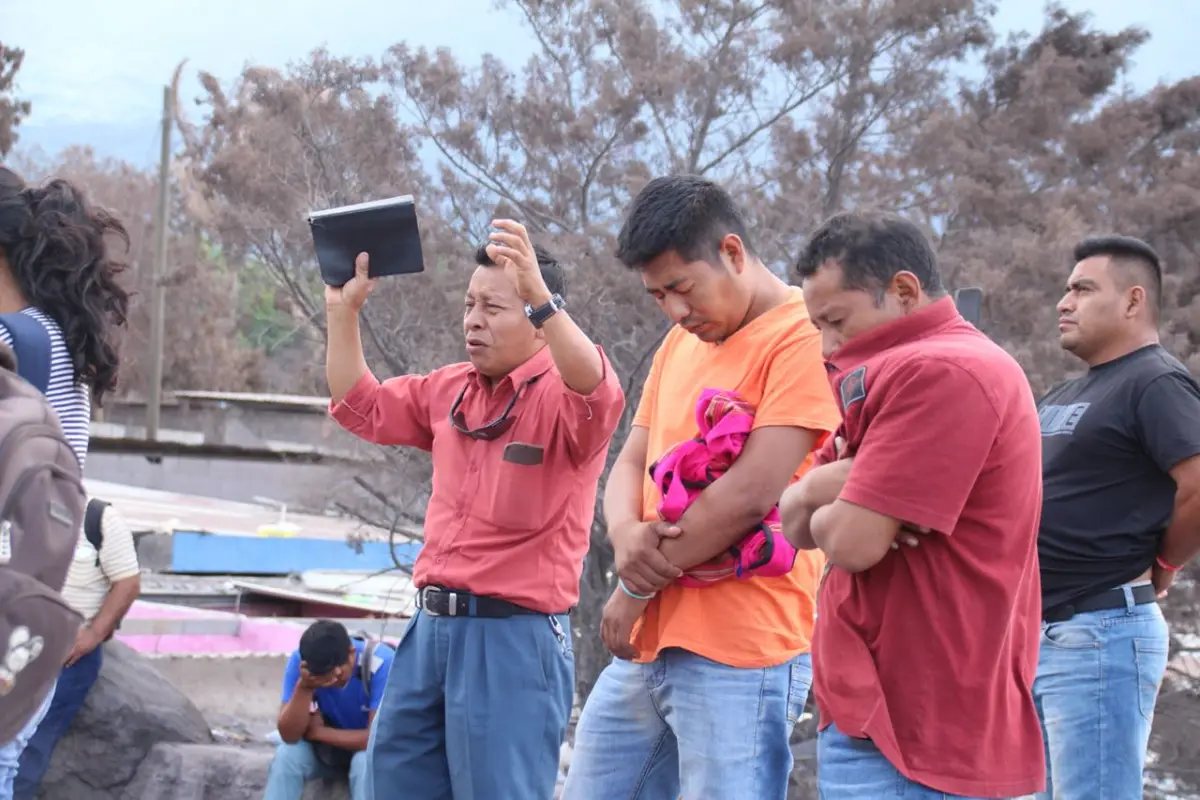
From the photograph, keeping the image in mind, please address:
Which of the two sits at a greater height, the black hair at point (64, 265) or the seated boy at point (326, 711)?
the black hair at point (64, 265)

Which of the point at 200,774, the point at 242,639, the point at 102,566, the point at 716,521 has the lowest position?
the point at 242,639

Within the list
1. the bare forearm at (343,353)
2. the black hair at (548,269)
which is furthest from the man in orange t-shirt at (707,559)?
the bare forearm at (343,353)

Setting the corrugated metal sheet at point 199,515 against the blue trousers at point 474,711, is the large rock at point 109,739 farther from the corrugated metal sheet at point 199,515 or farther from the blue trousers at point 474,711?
the corrugated metal sheet at point 199,515

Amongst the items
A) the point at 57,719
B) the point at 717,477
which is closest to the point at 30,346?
the point at 717,477

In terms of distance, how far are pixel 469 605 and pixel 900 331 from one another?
131cm

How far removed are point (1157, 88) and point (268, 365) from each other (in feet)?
94.1

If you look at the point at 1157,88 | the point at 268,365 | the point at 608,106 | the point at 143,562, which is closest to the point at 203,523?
the point at 143,562

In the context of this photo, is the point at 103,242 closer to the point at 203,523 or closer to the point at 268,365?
the point at 203,523

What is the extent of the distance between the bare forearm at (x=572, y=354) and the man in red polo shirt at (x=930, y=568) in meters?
0.77

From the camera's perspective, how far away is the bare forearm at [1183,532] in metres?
3.22

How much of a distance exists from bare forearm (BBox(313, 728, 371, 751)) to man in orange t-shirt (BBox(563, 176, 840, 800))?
1.99m

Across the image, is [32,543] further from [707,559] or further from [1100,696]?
[1100,696]

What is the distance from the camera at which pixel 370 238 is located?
130 inches

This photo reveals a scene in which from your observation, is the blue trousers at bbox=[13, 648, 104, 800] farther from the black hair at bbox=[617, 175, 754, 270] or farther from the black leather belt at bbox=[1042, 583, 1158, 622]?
the black leather belt at bbox=[1042, 583, 1158, 622]
